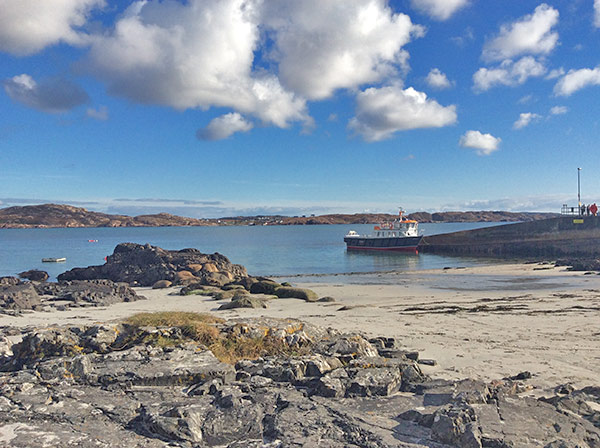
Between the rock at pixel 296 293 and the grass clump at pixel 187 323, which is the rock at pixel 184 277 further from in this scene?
the grass clump at pixel 187 323

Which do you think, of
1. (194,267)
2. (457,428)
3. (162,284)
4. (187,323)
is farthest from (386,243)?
(457,428)

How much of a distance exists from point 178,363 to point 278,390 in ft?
5.41

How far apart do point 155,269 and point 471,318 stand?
71.9 feet

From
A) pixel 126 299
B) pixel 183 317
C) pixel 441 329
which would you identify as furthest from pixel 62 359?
pixel 126 299

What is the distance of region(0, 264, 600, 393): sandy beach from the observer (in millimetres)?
8312

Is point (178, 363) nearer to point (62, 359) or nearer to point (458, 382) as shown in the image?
point (62, 359)

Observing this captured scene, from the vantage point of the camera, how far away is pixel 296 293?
20859 mm

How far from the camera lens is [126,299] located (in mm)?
20656

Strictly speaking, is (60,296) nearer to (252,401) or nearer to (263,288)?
(263,288)

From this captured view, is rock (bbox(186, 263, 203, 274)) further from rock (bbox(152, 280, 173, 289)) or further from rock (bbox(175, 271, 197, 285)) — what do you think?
rock (bbox(152, 280, 173, 289))

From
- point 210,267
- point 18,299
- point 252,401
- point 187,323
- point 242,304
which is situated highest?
point 187,323

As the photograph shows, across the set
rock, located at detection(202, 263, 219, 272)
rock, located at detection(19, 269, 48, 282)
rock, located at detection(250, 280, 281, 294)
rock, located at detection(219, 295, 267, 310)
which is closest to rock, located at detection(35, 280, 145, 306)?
rock, located at detection(250, 280, 281, 294)

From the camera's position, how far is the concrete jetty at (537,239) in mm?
49688

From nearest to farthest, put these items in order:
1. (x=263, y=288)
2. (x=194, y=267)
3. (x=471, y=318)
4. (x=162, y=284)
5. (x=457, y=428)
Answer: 1. (x=457, y=428)
2. (x=471, y=318)
3. (x=263, y=288)
4. (x=162, y=284)
5. (x=194, y=267)
